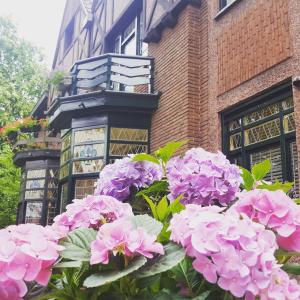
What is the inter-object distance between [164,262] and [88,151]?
368 inches

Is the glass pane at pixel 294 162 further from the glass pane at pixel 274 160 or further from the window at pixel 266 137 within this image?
the glass pane at pixel 274 160

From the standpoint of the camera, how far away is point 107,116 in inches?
391

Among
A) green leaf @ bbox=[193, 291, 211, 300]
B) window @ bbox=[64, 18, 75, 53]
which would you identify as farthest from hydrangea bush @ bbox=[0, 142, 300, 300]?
window @ bbox=[64, 18, 75, 53]

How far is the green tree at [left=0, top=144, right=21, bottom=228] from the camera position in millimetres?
17438

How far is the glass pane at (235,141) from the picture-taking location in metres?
7.13

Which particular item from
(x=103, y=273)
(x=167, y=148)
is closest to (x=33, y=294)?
(x=103, y=273)

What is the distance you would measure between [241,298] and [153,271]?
208 mm

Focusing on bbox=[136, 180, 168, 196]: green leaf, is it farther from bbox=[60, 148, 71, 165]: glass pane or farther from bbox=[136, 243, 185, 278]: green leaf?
bbox=[60, 148, 71, 165]: glass pane

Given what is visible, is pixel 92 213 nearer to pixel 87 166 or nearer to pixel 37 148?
pixel 87 166

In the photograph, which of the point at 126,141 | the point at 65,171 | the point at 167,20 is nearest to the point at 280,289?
Result: the point at 167,20

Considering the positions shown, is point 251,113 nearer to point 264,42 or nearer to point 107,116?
point 264,42

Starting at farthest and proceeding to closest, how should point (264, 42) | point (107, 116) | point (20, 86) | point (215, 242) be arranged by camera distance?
point (20, 86) → point (107, 116) → point (264, 42) → point (215, 242)

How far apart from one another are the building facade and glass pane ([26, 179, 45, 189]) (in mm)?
2119

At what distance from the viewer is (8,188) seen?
17.3m
